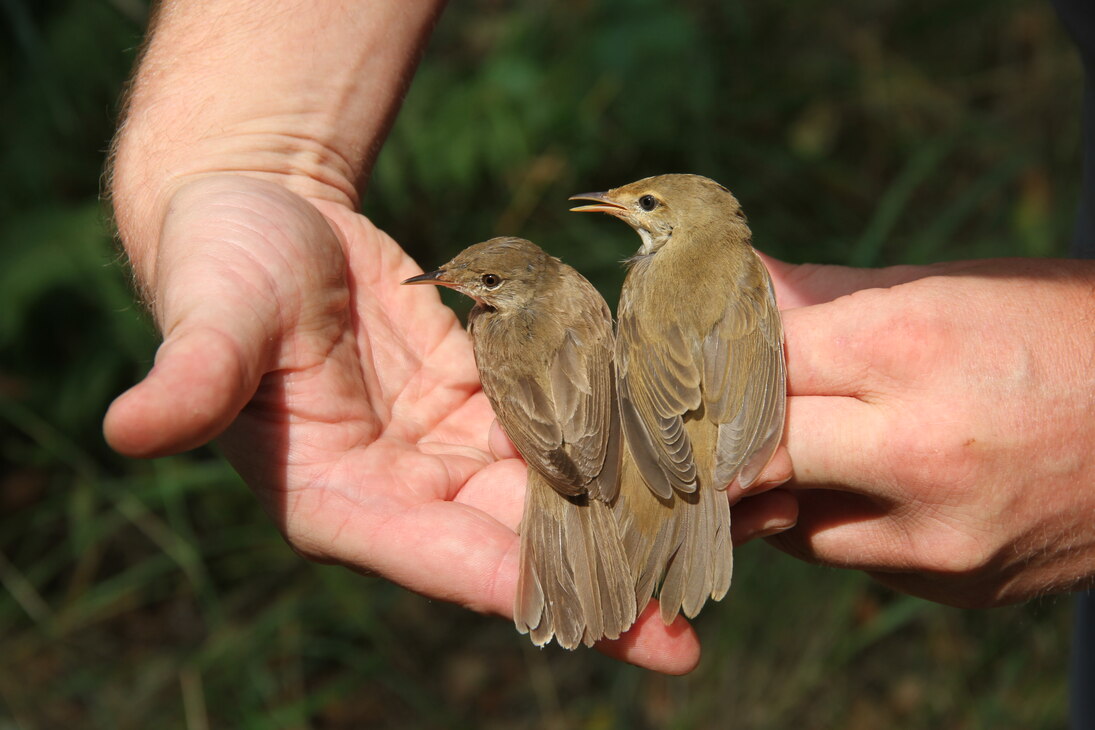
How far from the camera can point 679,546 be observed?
2912mm

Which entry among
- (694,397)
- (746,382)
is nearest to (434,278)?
(694,397)

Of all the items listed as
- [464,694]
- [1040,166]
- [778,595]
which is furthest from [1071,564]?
[1040,166]

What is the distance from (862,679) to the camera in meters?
5.08

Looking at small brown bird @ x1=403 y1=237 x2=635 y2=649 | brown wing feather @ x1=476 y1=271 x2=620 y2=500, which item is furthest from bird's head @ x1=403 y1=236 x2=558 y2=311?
brown wing feather @ x1=476 y1=271 x2=620 y2=500

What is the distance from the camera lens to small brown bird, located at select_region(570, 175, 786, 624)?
2.86 meters

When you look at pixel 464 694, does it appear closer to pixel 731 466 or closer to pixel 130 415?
pixel 731 466

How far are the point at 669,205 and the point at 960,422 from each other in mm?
1487

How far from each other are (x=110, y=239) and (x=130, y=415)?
1840 mm

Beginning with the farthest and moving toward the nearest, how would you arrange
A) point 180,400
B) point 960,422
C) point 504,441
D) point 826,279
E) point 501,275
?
point 501,275 → point 826,279 → point 504,441 → point 960,422 → point 180,400

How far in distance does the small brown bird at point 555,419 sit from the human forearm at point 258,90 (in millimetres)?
630

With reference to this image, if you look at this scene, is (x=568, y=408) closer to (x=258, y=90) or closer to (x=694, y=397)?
(x=694, y=397)

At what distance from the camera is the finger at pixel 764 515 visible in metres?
2.87

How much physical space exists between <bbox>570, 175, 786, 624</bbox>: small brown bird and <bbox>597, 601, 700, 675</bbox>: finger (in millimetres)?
45

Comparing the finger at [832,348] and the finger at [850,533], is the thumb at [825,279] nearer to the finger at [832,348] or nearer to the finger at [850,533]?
the finger at [832,348]
